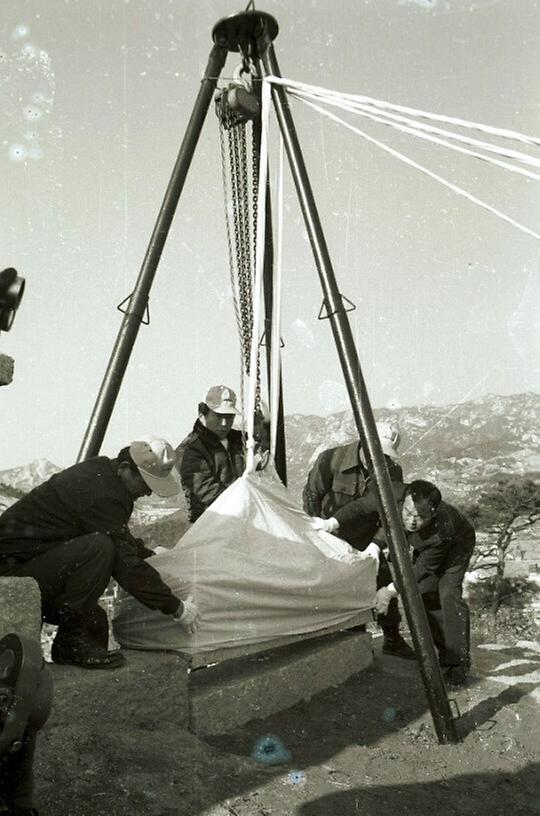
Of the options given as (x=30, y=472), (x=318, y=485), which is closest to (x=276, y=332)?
(x=318, y=485)

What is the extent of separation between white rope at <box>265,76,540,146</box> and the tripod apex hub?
0.38 m

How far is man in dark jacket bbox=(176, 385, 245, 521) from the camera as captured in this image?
4734 millimetres

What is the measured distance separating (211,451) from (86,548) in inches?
70.8

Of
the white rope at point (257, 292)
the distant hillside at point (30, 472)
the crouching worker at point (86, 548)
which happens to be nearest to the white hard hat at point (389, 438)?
the white rope at point (257, 292)

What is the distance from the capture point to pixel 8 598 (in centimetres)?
272

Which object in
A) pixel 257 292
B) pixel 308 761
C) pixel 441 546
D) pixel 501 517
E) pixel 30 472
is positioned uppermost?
pixel 257 292

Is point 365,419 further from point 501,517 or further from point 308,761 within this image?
point 501,517

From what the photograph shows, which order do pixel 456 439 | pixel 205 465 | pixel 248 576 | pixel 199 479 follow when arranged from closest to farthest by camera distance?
pixel 248 576 < pixel 199 479 < pixel 205 465 < pixel 456 439

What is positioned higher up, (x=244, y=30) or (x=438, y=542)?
(x=244, y=30)

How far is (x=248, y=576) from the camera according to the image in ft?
12.1

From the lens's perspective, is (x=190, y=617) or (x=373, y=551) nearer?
(x=190, y=617)

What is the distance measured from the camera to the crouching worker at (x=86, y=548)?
3.19m

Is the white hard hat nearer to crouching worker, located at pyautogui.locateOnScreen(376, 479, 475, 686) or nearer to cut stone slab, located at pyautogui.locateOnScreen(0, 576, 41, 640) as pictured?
crouching worker, located at pyautogui.locateOnScreen(376, 479, 475, 686)

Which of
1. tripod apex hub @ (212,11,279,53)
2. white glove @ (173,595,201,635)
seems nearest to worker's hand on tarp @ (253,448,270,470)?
white glove @ (173,595,201,635)
